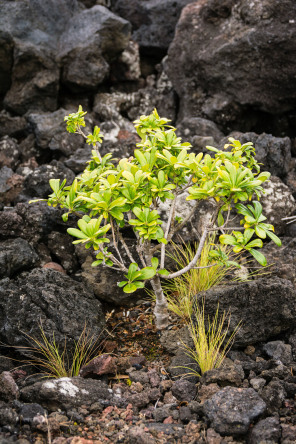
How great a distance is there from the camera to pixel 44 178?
525 cm

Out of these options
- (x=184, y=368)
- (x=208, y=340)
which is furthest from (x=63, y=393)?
(x=208, y=340)

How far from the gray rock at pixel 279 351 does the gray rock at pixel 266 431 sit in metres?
0.71

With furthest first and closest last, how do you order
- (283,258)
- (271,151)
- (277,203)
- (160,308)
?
(271,151) < (277,203) < (283,258) < (160,308)

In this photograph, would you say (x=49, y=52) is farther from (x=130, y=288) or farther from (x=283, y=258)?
(x=130, y=288)

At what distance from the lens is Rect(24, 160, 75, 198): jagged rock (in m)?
5.25

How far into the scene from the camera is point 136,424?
2.76 meters

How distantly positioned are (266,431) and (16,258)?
2.58 m

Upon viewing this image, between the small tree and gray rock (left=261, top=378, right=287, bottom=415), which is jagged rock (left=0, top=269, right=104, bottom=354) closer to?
the small tree

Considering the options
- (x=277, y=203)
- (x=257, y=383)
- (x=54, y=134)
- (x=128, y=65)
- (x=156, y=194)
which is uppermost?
(x=128, y=65)

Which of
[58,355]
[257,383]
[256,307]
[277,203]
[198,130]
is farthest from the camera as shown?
[198,130]

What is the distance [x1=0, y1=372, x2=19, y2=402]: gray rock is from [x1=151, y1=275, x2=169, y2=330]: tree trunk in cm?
125

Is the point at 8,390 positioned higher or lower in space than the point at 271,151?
lower

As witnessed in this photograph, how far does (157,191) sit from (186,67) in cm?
426

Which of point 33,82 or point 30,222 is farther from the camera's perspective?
point 33,82
